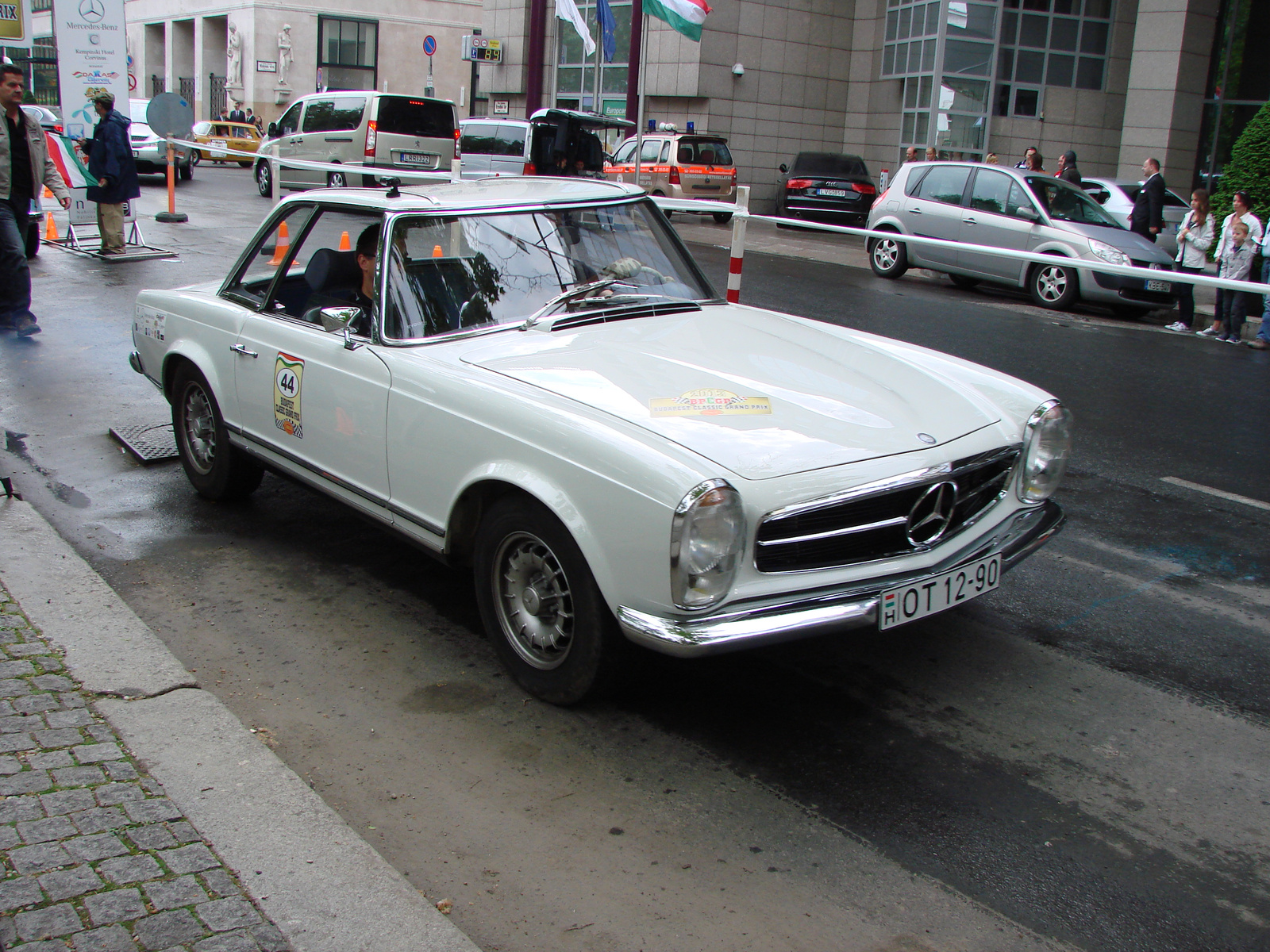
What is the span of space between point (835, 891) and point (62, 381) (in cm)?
717

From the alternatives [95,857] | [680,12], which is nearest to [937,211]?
[680,12]

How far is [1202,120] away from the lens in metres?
25.3

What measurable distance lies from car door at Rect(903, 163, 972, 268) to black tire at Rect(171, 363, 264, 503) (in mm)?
11517

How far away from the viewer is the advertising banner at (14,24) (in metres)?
15.6

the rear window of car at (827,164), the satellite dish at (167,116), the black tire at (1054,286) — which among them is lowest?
the black tire at (1054,286)

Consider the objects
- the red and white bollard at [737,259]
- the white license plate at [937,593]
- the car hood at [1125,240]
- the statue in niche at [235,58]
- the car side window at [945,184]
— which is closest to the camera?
the white license plate at [937,593]

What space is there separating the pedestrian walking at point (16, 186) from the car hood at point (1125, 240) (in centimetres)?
1131

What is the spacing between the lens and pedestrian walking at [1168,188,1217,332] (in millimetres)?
12859

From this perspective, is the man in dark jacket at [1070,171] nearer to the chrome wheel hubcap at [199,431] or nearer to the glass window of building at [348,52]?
the chrome wheel hubcap at [199,431]

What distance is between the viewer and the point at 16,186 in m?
8.99

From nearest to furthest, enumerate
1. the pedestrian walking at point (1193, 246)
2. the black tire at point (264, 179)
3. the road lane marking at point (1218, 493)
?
the road lane marking at point (1218, 493)
the pedestrian walking at point (1193, 246)
the black tire at point (264, 179)

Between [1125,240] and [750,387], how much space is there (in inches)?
454

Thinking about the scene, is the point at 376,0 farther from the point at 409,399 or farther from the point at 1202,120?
the point at 409,399

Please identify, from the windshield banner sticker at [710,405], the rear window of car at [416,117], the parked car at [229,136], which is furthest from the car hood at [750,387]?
the parked car at [229,136]
